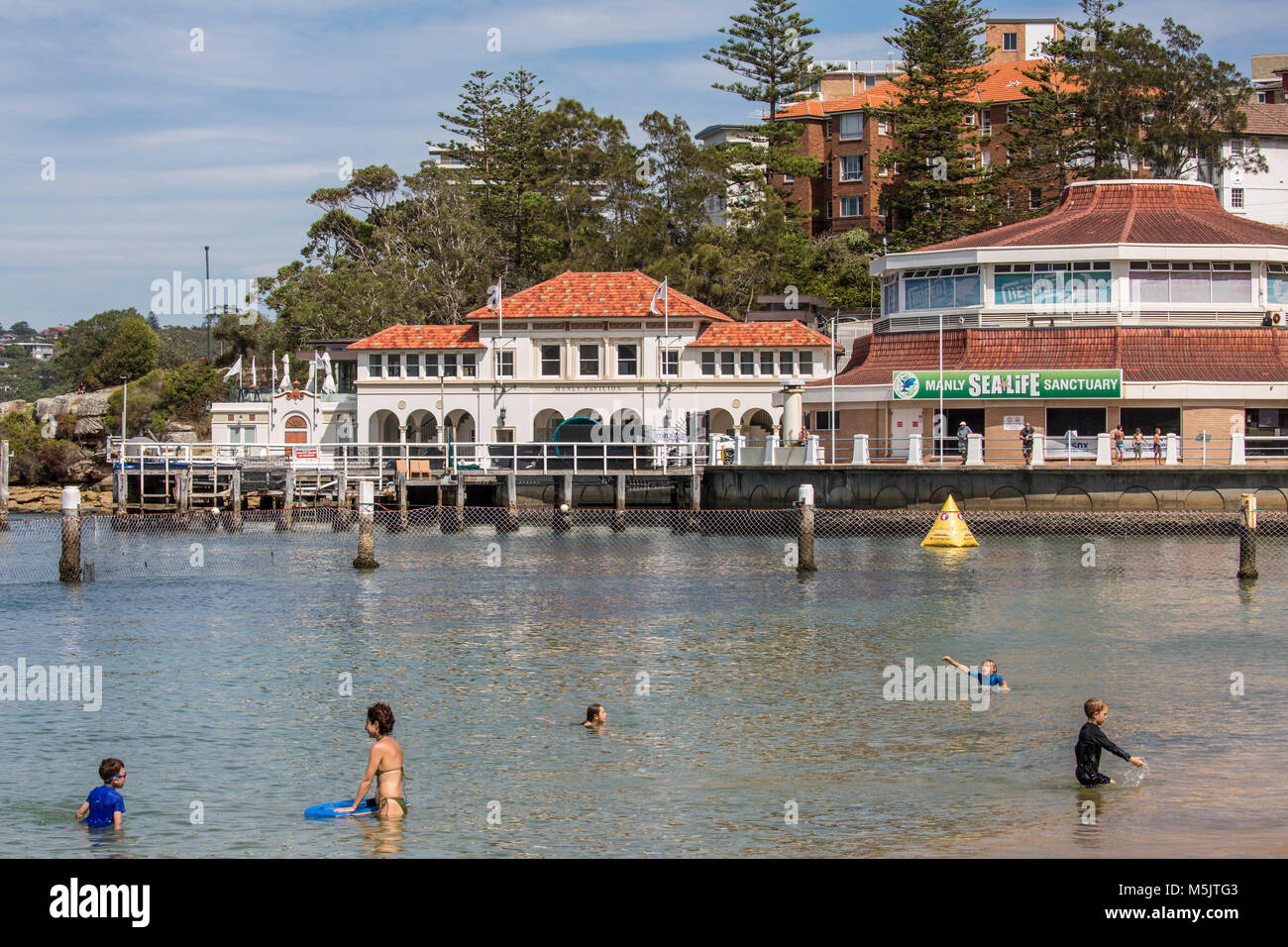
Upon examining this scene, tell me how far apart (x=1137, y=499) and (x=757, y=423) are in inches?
1139

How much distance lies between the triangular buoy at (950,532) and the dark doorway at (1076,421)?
8.32 meters

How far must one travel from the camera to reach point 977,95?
3846 inches

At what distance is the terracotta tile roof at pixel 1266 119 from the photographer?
90.5 m

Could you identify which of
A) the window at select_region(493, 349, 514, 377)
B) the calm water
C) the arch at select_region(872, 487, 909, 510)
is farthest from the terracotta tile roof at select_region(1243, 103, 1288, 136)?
the calm water

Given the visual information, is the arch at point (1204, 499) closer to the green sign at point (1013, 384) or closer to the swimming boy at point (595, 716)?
the green sign at point (1013, 384)

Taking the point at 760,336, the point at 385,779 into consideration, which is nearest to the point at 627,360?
the point at 760,336

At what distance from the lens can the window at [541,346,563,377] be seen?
7181 centimetres

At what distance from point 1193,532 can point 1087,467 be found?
162 inches

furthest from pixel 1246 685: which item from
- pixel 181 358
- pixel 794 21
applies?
pixel 181 358

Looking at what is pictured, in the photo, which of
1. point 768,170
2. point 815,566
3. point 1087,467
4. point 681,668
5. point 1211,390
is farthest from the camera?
point 768,170

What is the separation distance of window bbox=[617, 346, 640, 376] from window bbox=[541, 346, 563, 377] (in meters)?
3.14

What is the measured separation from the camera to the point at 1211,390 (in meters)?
50.2

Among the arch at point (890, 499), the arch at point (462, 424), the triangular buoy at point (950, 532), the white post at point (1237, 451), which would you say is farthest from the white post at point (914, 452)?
the arch at point (462, 424)

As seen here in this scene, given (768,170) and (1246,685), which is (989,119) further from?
(1246,685)
